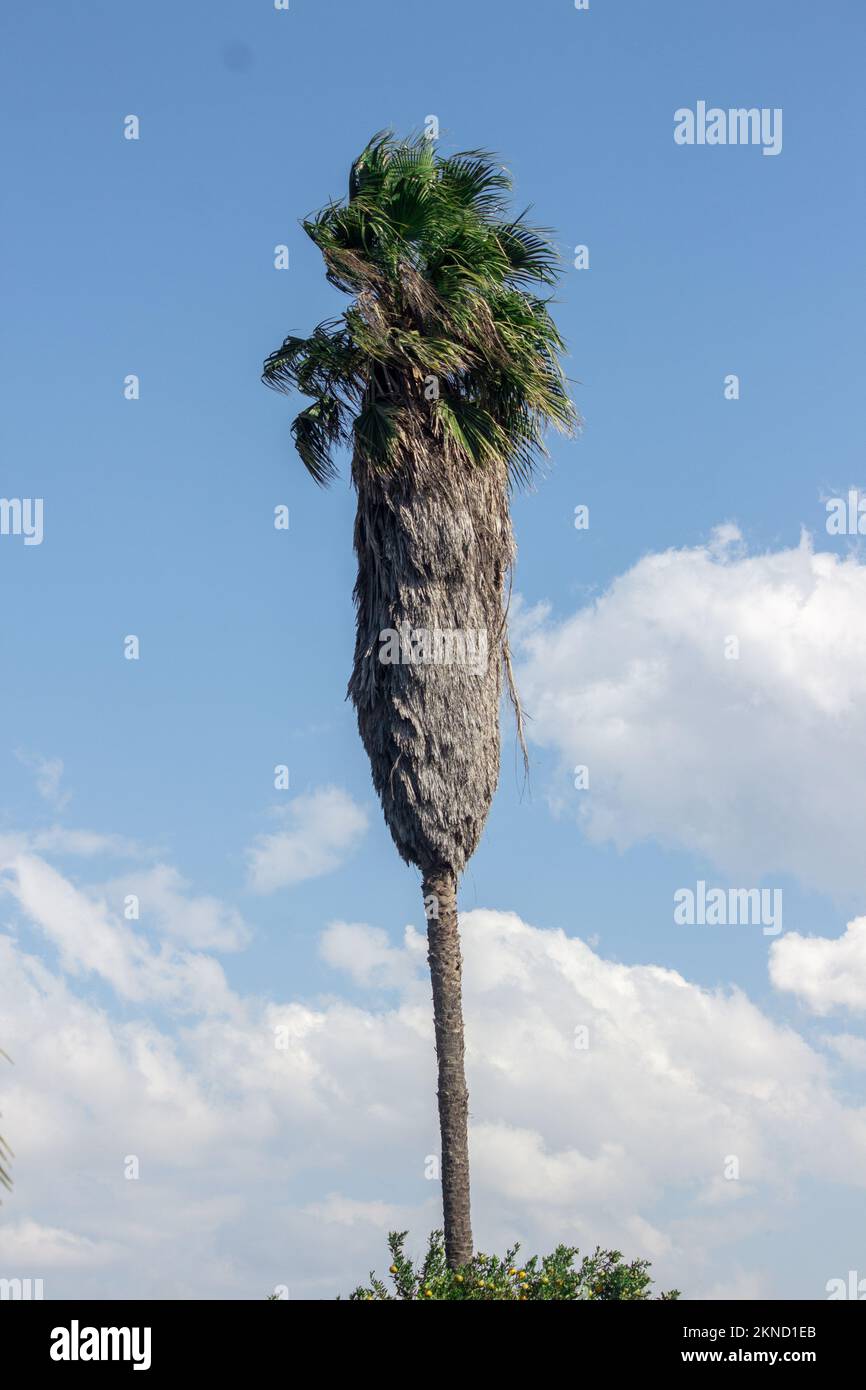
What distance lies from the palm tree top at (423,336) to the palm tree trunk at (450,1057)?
643 centimetres

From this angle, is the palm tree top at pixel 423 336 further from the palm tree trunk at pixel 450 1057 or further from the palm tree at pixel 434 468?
the palm tree trunk at pixel 450 1057

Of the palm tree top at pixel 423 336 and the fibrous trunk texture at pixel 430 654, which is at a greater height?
the palm tree top at pixel 423 336

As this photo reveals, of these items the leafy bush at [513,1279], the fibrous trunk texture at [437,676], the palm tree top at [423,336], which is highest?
the palm tree top at [423,336]

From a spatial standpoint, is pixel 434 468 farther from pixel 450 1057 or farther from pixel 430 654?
pixel 450 1057

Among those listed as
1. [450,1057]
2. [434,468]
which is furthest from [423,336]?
[450,1057]

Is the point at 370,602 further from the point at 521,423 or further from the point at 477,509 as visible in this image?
the point at 521,423

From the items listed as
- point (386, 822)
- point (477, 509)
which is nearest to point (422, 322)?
point (477, 509)

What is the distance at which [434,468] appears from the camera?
2003cm

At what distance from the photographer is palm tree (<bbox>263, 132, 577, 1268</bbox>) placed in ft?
63.2

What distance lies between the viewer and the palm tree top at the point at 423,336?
20188mm

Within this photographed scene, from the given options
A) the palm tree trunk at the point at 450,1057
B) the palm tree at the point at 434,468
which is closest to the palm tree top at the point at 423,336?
the palm tree at the point at 434,468

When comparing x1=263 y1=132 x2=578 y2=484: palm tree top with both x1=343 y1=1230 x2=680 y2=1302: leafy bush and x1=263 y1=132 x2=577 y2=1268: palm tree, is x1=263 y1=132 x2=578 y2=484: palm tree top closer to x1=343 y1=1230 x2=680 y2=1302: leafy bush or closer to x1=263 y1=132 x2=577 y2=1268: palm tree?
x1=263 y1=132 x2=577 y2=1268: palm tree

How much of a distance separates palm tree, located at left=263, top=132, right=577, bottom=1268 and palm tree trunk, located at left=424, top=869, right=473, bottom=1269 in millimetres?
21

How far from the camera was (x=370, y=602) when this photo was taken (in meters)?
20.2
